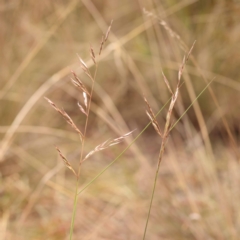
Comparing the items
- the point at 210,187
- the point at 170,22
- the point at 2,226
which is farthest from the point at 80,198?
the point at 170,22

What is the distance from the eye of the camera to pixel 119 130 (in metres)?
1.47

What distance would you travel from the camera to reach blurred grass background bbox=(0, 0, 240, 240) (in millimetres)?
1198

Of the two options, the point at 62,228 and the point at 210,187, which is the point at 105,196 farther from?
the point at 210,187

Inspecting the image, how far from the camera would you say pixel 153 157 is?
1.96m

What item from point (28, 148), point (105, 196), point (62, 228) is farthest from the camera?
point (28, 148)

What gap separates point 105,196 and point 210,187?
1.01 ft

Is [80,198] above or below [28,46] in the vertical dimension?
below

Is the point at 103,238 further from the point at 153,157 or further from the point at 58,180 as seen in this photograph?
the point at 153,157

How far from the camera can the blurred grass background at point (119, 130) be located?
1.20 metres

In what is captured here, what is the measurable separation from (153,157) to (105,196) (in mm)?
548

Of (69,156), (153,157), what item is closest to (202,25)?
(153,157)

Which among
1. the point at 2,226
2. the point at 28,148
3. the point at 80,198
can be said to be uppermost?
the point at 28,148

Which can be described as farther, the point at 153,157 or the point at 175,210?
the point at 153,157

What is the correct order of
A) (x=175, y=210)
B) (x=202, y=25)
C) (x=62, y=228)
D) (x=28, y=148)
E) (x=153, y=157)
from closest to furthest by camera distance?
(x=175, y=210)
(x=62, y=228)
(x=28, y=148)
(x=202, y=25)
(x=153, y=157)
